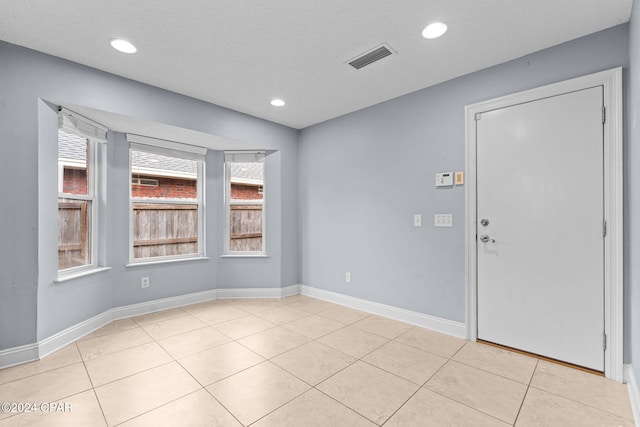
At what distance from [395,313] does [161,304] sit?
9.61 ft

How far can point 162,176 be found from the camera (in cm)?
372

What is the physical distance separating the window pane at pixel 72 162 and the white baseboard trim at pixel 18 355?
1393 millimetres

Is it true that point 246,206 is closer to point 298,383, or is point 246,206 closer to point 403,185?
point 403,185

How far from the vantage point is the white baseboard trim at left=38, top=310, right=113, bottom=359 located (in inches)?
93.5

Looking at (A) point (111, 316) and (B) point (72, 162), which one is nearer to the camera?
(B) point (72, 162)

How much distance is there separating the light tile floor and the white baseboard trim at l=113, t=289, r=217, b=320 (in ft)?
1.20

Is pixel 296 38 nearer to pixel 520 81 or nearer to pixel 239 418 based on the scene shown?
pixel 520 81

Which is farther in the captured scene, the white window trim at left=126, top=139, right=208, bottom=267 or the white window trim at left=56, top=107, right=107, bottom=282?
the white window trim at left=126, top=139, right=208, bottom=267

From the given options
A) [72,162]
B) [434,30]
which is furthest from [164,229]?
[434,30]

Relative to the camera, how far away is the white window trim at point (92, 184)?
2.74 metres

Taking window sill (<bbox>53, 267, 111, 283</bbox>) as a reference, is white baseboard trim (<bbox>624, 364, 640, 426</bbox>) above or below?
below

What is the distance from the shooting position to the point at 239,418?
1.65 meters

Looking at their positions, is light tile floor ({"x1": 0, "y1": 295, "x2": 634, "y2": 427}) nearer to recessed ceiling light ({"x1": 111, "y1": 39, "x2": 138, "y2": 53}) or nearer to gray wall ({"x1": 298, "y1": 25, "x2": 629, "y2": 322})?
gray wall ({"x1": 298, "y1": 25, "x2": 629, "y2": 322})

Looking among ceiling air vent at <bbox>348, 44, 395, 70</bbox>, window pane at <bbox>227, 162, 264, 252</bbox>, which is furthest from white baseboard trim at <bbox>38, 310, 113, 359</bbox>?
ceiling air vent at <bbox>348, 44, 395, 70</bbox>
